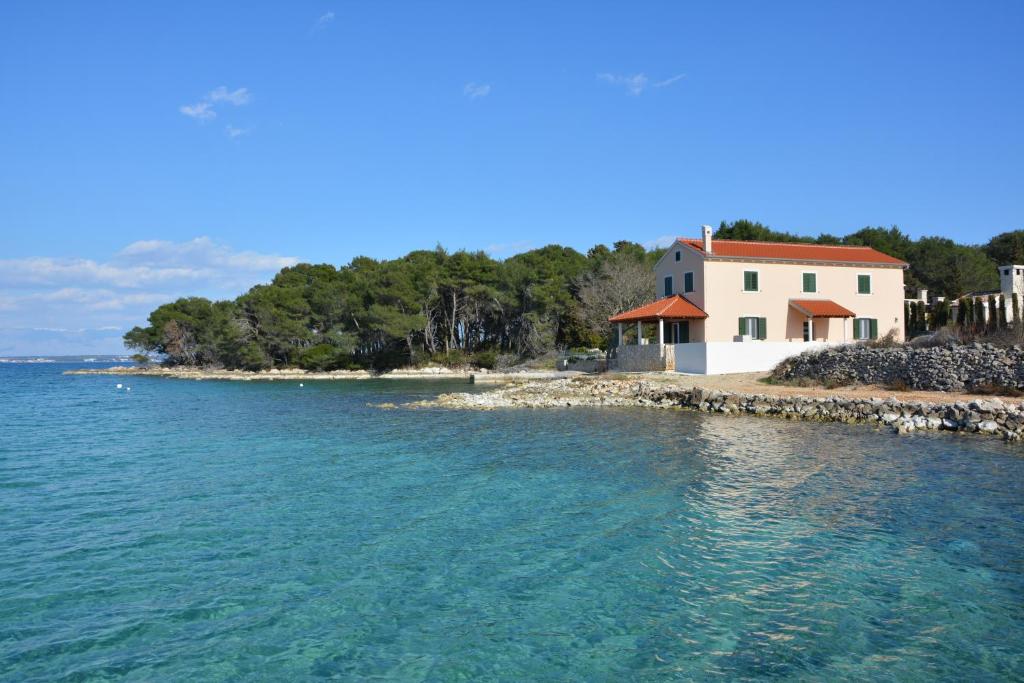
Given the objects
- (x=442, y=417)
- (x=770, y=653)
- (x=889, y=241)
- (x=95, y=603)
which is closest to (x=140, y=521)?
(x=95, y=603)

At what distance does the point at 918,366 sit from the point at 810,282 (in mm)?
12699

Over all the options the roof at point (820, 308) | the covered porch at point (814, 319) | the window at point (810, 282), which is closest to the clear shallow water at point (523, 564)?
the roof at point (820, 308)

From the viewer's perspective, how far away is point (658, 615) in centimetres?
646

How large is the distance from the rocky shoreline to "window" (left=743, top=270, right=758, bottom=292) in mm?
9180

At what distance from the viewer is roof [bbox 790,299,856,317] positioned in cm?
3400

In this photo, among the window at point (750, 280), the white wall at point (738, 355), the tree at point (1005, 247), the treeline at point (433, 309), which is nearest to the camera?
the white wall at point (738, 355)

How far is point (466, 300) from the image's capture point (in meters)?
56.3

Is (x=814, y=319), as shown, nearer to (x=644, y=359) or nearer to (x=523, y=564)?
(x=644, y=359)

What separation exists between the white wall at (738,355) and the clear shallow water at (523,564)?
15.4 m

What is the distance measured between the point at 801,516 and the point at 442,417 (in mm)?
15816

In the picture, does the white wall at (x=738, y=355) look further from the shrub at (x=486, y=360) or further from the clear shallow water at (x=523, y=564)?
the shrub at (x=486, y=360)

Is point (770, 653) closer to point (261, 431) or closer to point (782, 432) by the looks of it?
point (782, 432)

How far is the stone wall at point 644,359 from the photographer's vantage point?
110ft

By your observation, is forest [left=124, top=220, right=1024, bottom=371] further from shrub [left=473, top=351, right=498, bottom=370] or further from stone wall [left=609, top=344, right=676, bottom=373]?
stone wall [left=609, top=344, right=676, bottom=373]
